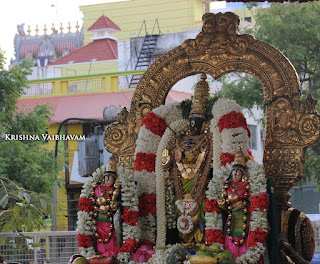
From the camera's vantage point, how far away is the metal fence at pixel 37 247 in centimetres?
1071

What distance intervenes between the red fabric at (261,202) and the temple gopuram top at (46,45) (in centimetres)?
2823

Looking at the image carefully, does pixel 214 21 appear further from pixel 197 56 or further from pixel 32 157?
pixel 32 157

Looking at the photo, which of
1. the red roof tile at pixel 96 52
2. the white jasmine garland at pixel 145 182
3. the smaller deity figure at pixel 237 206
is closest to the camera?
the smaller deity figure at pixel 237 206

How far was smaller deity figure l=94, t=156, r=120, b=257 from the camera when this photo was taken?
841 centimetres

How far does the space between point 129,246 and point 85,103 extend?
15.6 m

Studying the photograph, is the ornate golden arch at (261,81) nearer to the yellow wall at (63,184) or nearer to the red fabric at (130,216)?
the red fabric at (130,216)

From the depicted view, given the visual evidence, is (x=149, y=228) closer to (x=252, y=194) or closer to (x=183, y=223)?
(x=183, y=223)

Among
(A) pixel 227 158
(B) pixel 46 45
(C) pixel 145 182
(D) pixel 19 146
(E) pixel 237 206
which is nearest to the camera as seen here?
(E) pixel 237 206

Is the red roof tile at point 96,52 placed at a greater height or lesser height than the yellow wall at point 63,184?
greater

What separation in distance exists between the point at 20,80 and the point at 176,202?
924cm

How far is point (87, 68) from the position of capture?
29453 millimetres

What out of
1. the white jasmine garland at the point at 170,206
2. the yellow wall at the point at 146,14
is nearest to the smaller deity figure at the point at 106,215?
the white jasmine garland at the point at 170,206

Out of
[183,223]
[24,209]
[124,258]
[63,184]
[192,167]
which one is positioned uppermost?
[63,184]

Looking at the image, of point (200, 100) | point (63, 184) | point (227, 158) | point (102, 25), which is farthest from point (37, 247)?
point (102, 25)
